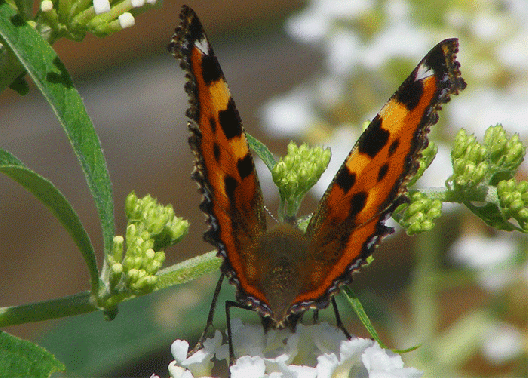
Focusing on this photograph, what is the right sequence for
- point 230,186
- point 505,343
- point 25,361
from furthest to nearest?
point 505,343, point 230,186, point 25,361

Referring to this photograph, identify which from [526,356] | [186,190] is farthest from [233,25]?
[526,356]

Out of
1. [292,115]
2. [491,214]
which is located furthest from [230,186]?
[292,115]

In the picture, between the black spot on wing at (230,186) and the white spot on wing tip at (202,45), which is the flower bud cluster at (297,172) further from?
the white spot on wing tip at (202,45)

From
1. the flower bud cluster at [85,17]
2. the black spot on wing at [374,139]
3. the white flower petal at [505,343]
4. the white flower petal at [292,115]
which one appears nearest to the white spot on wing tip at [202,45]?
the flower bud cluster at [85,17]

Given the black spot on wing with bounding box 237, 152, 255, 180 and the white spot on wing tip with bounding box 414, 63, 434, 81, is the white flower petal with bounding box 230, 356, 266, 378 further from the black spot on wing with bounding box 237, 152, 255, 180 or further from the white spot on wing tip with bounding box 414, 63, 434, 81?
the white spot on wing tip with bounding box 414, 63, 434, 81

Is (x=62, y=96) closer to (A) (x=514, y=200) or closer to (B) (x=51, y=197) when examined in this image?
(B) (x=51, y=197)

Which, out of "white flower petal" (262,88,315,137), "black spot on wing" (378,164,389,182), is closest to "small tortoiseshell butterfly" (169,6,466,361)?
"black spot on wing" (378,164,389,182)
